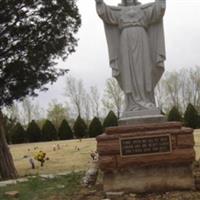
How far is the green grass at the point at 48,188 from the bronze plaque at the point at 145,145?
118 centimetres

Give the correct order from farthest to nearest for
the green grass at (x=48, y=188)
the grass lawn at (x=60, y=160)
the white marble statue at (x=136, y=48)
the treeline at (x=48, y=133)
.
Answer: the treeline at (x=48, y=133), the grass lawn at (x=60, y=160), the white marble statue at (x=136, y=48), the green grass at (x=48, y=188)

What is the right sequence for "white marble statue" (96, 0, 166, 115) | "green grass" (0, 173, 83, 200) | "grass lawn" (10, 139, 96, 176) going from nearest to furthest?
1. "green grass" (0, 173, 83, 200)
2. "white marble statue" (96, 0, 166, 115)
3. "grass lawn" (10, 139, 96, 176)

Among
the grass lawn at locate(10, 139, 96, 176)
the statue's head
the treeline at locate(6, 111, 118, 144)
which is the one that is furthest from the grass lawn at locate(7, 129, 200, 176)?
the treeline at locate(6, 111, 118, 144)

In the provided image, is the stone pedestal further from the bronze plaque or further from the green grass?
the green grass

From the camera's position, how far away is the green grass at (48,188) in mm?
9188

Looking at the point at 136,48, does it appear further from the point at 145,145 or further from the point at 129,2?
the point at 145,145

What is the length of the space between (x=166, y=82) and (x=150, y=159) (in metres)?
56.0

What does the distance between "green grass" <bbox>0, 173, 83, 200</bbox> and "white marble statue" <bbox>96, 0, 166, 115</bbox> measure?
1.73 m

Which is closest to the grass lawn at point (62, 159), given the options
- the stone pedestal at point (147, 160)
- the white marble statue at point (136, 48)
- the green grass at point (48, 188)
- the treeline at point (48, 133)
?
the green grass at point (48, 188)

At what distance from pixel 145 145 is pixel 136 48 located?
188 centimetres

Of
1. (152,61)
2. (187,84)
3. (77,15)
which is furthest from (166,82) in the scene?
(152,61)

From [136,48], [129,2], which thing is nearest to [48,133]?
[129,2]

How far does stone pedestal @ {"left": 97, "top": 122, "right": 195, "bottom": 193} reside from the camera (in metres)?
8.74

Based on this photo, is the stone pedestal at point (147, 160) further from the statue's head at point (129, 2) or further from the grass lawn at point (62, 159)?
the grass lawn at point (62, 159)
